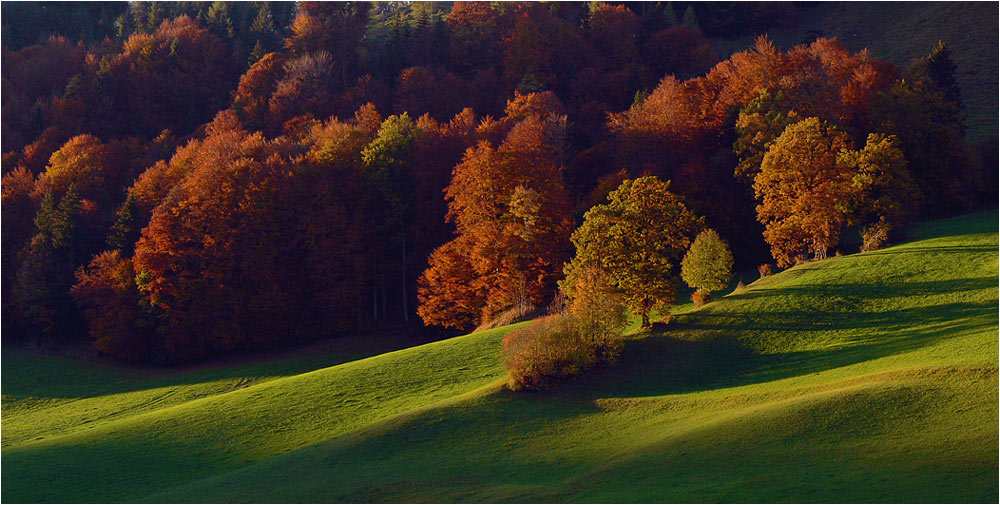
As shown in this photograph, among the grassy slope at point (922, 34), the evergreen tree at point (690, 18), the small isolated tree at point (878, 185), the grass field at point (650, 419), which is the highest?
the evergreen tree at point (690, 18)

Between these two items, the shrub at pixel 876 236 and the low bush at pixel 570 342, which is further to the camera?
the shrub at pixel 876 236

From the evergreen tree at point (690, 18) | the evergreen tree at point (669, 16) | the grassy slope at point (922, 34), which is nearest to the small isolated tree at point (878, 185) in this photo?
the grassy slope at point (922, 34)

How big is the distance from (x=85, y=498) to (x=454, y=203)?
4281cm

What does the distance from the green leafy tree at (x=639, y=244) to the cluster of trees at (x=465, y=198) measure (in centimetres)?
12

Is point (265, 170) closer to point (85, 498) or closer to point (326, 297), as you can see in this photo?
point (326, 297)

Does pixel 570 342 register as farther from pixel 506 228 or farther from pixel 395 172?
pixel 395 172

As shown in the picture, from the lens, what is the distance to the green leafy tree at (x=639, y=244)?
160 ft

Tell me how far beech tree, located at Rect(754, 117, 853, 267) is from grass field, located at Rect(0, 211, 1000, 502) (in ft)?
9.24

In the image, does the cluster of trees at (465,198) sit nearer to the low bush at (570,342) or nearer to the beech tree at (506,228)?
the beech tree at (506,228)

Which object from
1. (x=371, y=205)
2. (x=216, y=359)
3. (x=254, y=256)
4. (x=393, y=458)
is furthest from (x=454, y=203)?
(x=393, y=458)

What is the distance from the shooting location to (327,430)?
4188 centimetres

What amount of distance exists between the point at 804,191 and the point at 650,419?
28.9m

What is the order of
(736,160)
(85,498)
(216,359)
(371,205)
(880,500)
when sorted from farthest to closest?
(371,205) → (736,160) → (216,359) → (85,498) → (880,500)

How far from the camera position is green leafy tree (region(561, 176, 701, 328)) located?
1917 inches
